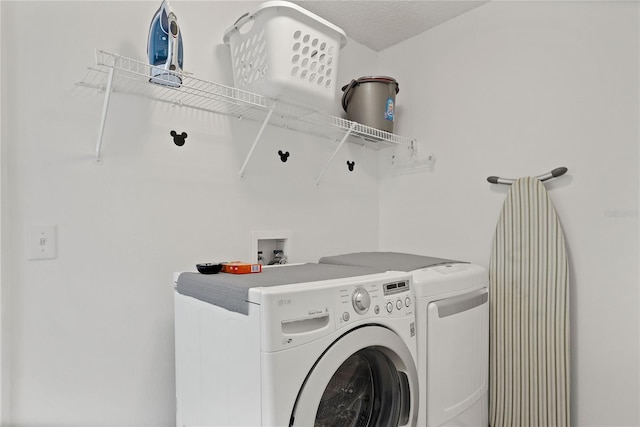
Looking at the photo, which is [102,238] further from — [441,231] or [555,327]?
[555,327]

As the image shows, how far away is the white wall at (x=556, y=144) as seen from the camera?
1.63 metres

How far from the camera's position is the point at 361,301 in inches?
49.3

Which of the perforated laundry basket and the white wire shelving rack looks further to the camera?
the perforated laundry basket

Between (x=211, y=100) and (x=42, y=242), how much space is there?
0.84 m

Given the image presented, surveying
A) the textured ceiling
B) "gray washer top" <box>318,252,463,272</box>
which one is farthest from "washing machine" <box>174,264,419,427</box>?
the textured ceiling

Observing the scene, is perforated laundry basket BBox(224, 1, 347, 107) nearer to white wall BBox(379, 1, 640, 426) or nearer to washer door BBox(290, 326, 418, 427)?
white wall BBox(379, 1, 640, 426)

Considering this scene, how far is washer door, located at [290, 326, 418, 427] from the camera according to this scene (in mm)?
1252

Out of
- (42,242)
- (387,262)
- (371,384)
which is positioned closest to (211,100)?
(42,242)

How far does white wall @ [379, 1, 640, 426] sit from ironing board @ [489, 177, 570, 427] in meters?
0.11

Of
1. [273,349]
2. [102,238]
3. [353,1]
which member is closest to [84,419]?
[102,238]

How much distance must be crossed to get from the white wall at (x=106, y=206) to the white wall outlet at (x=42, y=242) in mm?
21

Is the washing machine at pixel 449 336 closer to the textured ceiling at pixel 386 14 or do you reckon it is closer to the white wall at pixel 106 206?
the white wall at pixel 106 206

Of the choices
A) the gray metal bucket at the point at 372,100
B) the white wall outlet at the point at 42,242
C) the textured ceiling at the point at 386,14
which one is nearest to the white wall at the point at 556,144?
the textured ceiling at the point at 386,14

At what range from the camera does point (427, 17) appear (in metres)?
2.20
